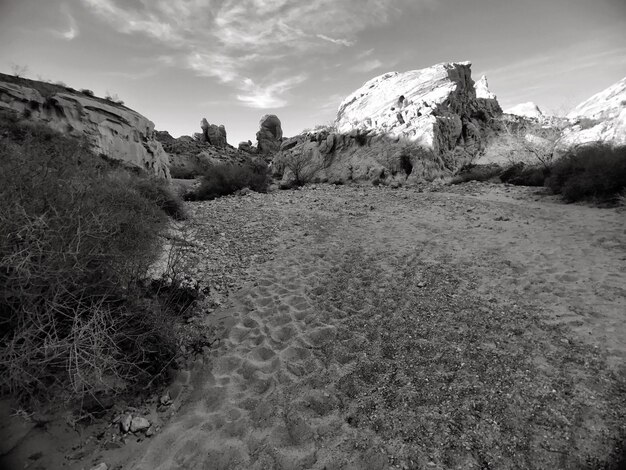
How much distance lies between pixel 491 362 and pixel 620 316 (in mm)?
1798

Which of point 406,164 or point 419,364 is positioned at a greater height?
point 406,164

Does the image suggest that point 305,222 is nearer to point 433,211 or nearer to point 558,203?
point 433,211

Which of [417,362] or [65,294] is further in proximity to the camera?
[417,362]

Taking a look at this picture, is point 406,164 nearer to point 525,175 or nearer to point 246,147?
point 525,175

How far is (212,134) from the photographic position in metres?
53.4

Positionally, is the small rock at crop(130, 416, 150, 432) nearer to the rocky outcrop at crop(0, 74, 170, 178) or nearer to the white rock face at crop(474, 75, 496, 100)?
the rocky outcrop at crop(0, 74, 170, 178)

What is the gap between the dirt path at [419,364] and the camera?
201cm

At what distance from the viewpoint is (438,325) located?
3.32 meters

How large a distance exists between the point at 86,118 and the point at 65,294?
44.7 feet

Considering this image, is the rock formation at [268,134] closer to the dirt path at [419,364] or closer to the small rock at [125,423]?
the dirt path at [419,364]

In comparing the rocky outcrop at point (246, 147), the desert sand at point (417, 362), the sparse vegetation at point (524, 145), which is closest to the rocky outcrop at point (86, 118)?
the desert sand at point (417, 362)

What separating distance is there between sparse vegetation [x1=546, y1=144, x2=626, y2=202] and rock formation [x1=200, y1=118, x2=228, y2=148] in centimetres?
5319

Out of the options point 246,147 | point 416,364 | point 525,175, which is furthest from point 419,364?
point 246,147

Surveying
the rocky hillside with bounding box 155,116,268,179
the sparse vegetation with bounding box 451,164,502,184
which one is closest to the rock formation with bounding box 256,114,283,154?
the rocky hillside with bounding box 155,116,268,179
